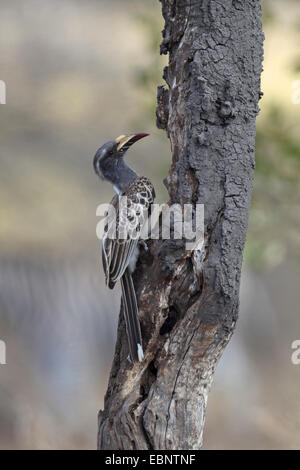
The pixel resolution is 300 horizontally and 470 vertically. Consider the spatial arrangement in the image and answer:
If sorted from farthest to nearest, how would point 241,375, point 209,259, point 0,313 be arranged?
point 241,375 → point 0,313 → point 209,259

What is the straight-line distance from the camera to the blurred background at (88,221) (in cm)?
404

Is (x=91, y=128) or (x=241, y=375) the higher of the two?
(x=91, y=128)

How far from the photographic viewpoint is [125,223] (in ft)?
6.55

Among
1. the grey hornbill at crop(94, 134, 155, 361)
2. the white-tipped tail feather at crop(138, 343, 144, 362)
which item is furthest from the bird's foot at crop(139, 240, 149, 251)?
the white-tipped tail feather at crop(138, 343, 144, 362)

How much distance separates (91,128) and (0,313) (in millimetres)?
2238

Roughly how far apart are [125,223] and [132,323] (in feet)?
1.33

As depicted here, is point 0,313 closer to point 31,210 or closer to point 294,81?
point 31,210

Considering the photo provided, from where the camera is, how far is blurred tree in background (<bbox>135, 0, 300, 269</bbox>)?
3.81 m

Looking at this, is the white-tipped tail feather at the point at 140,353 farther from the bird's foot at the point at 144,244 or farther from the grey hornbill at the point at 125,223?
the bird's foot at the point at 144,244

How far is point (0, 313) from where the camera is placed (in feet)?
14.1

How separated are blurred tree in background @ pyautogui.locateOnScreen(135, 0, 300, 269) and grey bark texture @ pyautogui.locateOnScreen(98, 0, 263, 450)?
206 centimetres

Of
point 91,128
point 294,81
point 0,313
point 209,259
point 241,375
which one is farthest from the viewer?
point 91,128

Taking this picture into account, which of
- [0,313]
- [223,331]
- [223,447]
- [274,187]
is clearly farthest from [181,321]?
[223,447]

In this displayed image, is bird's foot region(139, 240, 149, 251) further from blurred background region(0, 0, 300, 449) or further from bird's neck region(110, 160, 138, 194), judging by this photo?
blurred background region(0, 0, 300, 449)
